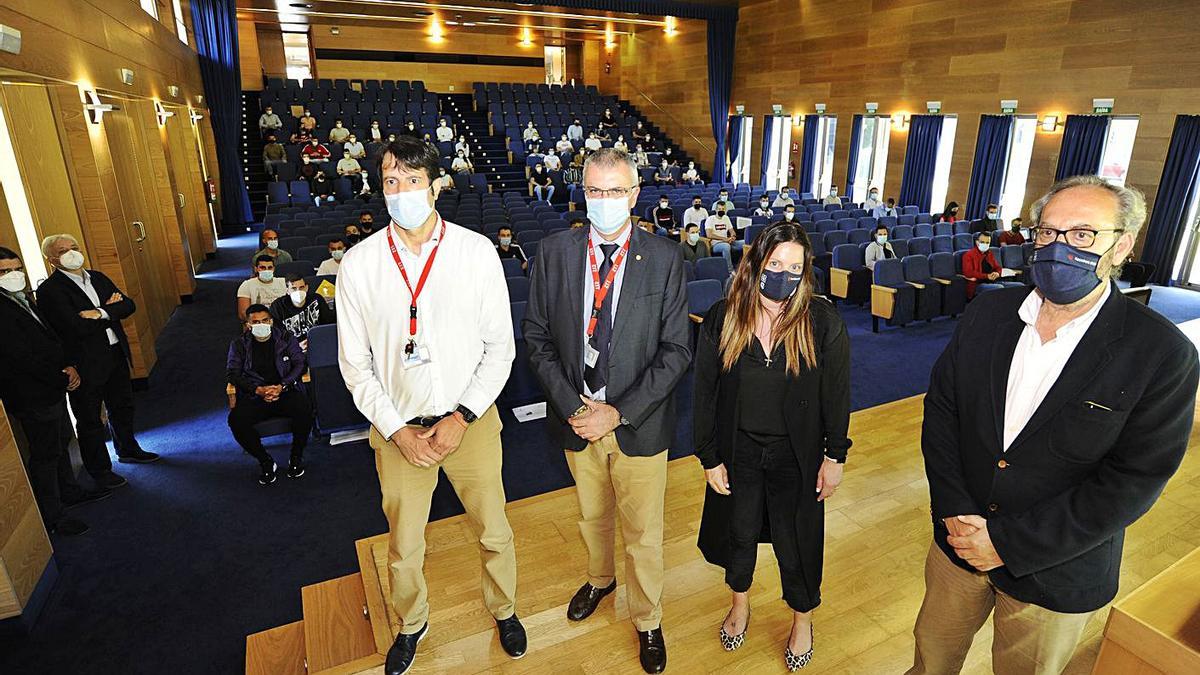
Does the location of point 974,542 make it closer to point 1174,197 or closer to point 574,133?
point 1174,197

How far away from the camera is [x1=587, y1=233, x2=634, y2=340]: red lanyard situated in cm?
210

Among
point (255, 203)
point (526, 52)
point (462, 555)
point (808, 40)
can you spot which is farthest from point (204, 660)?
point (526, 52)

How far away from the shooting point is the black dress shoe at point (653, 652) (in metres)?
2.19

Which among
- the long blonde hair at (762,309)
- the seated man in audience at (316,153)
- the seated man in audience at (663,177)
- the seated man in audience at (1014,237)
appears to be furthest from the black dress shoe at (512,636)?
the seated man in audience at (663,177)

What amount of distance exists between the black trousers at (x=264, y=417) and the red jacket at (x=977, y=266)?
302 inches

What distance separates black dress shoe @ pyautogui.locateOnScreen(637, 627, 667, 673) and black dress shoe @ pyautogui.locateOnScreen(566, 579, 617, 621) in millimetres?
270

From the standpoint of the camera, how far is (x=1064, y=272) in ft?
4.74

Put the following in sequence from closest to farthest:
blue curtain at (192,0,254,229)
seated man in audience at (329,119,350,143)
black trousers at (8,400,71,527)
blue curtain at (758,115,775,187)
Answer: black trousers at (8,400,71,527) < blue curtain at (192,0,254,229) < seated man in audience at (329,119,350,143) < blue curtain at (758,115,775,187)

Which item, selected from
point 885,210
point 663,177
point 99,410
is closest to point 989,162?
point 885,210

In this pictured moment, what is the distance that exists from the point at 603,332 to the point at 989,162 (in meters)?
13.1

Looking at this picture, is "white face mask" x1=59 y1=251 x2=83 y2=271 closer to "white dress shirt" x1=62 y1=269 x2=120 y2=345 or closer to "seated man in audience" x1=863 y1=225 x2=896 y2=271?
"white dress shirt" x1=62 y1=269 x2=120 y2=345

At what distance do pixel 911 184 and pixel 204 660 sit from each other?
15.0 m

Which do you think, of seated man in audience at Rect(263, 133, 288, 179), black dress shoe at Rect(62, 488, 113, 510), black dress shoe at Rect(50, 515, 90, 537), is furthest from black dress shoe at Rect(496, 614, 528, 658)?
seated man in audience at Rect(263, 133, 288, 179)

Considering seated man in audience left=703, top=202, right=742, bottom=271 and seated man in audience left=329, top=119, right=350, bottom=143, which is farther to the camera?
seated man in audience left=329, top=119, right=350, bottom=143
